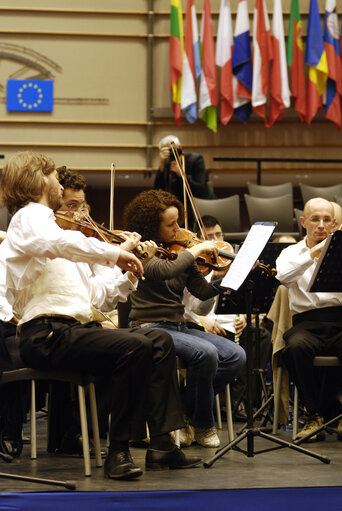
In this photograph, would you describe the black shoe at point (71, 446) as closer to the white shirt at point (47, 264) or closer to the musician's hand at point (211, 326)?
the white shirt at point (47, 264)

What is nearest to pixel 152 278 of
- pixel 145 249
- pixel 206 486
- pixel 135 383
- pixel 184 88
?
pixel 145 249

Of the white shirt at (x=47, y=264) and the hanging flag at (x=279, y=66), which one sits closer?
the white shirt at (x=47, y=264)

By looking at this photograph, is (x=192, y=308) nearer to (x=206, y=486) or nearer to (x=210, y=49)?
(x=206, y=486)

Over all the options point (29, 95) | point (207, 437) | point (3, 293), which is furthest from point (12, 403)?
point (29, 95)

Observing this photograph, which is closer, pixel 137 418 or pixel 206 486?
pixel 206 486

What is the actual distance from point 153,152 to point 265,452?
556 centimetres

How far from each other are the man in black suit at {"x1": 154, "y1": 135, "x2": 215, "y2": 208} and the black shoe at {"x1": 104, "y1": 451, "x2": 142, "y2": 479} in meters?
3.10

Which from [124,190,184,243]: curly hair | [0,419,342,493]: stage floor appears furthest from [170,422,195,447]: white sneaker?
[124,190,184,243]: curly hair

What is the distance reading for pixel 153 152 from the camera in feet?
26.3

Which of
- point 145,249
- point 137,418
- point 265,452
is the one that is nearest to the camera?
point 137,418

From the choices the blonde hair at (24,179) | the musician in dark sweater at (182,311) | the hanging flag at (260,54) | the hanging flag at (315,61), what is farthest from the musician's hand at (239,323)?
the hanging flag at (315,61)

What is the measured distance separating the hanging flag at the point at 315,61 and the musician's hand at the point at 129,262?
5.83 metres

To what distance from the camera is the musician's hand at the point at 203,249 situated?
306 centimetres

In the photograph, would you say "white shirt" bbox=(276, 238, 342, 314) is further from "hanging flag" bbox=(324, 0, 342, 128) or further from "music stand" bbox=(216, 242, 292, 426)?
"hanging flag" bbox=(324, 0, 342, 128)
